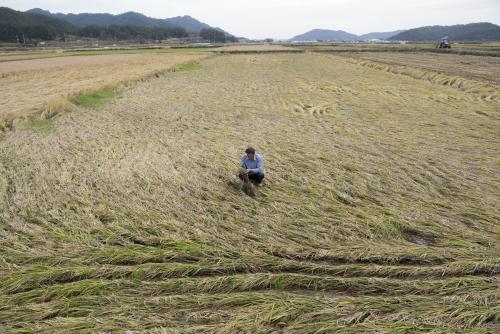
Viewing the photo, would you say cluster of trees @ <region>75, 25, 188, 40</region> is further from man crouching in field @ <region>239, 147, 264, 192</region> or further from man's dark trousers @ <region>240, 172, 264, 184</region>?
man's dark trousers @ <region>240, 172, 264, 184</region>

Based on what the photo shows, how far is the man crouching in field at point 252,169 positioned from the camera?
6773mm

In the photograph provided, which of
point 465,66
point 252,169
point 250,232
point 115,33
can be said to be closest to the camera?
point 250,232

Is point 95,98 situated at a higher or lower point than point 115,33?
lower

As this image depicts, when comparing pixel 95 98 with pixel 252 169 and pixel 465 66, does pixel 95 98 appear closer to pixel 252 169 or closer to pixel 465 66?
pixel 252 169

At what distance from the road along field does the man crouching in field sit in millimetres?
343

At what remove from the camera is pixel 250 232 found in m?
5.29

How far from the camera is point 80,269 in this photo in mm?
4359

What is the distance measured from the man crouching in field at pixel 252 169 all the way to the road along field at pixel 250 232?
0.34 meters

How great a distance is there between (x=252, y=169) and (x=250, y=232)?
6.04ft

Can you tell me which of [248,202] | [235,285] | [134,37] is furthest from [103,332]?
[134,37]

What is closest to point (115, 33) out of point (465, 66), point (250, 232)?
point (465, 66)

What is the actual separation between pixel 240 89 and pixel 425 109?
36.4 ft

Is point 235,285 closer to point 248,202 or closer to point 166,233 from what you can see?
point 166,233

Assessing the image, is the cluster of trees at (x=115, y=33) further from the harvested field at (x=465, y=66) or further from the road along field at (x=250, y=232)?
the road along field at (x=250, y=232)
